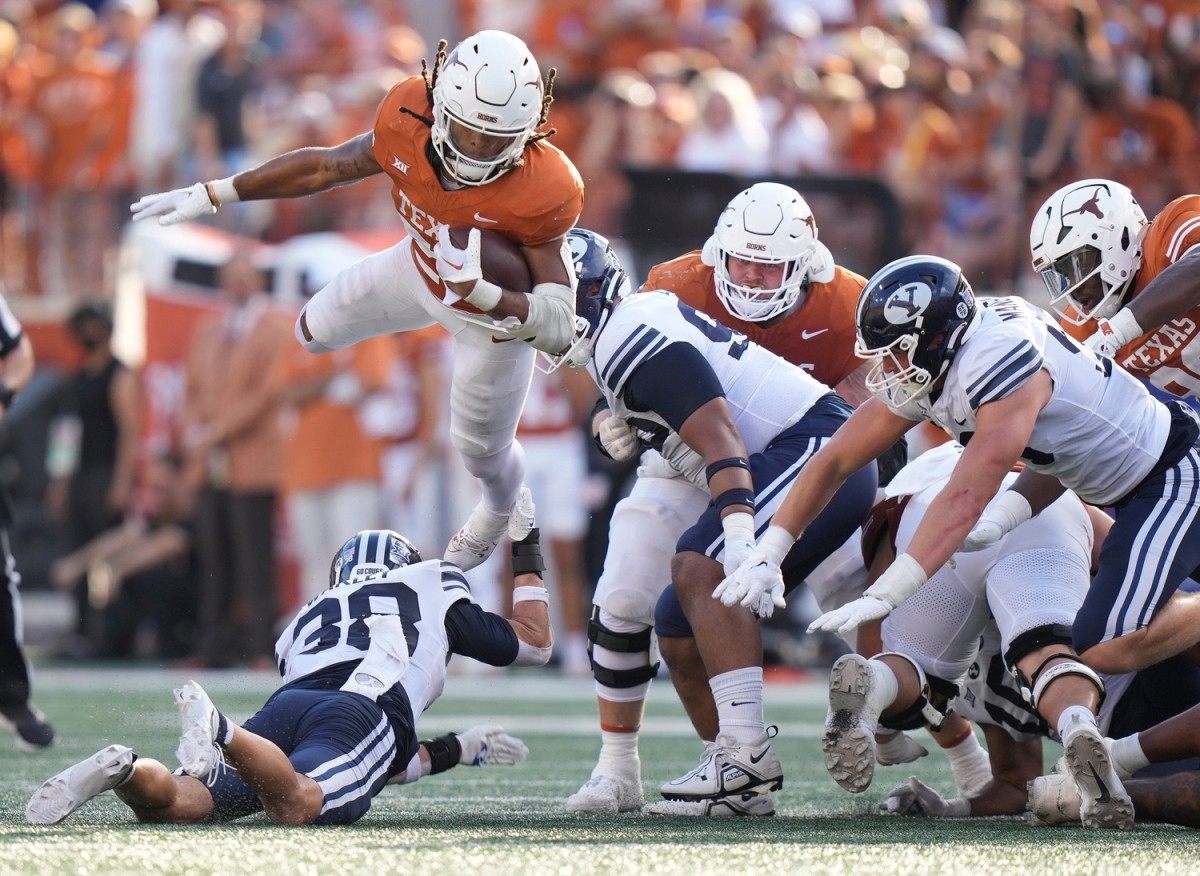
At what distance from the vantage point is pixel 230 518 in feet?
32.6

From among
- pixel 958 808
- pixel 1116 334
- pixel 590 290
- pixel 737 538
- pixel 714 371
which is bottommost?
pixel 958 808

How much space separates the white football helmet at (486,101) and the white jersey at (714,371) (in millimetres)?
525

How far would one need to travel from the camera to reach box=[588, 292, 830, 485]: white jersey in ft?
15.7

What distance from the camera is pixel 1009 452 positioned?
414cm

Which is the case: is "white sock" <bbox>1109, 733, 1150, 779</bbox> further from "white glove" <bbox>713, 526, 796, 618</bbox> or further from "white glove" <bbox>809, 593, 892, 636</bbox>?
"white glove" <bbox>713, 526, 796, 618</bbox>

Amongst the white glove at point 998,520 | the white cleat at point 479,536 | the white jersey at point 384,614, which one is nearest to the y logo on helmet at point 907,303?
the white glove at point 998,520

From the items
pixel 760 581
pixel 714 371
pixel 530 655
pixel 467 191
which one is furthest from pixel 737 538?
pixel 467 191

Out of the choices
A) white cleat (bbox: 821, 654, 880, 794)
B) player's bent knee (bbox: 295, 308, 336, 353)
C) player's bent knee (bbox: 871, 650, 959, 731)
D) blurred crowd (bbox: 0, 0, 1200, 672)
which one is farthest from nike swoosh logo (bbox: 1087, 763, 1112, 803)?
blurred crowd (bbox: 0, 0, 1200, 672)

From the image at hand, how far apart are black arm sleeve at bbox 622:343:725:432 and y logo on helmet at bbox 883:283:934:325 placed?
56 centimetres

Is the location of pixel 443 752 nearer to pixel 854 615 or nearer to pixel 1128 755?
pixel 854 615

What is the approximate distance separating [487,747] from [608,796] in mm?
337

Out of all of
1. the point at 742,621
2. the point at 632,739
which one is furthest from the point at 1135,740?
the point at 632,739

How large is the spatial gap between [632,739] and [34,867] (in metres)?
2.04

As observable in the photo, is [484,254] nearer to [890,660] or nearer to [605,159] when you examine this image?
[890,660]
